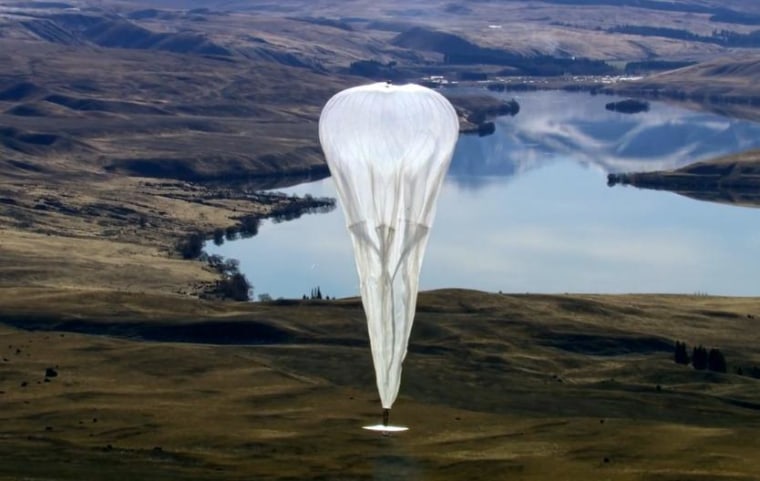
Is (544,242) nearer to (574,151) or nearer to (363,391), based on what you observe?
(363,391)

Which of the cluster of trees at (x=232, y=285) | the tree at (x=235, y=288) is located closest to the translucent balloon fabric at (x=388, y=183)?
the cluster of trees at (x=232, y=285)

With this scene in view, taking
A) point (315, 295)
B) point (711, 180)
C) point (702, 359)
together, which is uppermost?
point (711, 180)

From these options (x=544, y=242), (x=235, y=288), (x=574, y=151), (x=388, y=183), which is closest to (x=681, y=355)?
(x=235, y=288)

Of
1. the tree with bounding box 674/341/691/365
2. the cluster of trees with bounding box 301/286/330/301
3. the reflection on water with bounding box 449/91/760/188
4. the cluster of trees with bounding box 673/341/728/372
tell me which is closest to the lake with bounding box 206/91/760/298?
the cluster of trees with bounding box 301/286/330/301

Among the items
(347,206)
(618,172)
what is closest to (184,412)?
(347,206)

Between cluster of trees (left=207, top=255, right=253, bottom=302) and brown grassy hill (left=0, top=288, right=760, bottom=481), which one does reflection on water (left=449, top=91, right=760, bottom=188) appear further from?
brown grassy hill (left=0, top=288, right=760, bottom=481)

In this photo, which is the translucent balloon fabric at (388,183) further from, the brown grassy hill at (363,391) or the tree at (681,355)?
the tree at (681,355)
